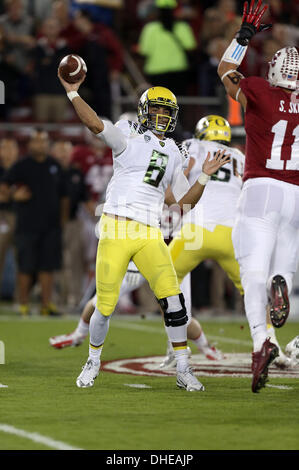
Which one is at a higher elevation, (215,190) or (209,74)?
(215,190)

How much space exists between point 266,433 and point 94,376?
1790 millimetres

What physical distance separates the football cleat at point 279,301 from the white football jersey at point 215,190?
5.76ft

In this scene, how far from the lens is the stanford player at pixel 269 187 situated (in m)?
6.11

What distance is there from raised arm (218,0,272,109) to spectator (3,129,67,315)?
213 inches

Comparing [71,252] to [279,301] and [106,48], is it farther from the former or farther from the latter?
[279,301]

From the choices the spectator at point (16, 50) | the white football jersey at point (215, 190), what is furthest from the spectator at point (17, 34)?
the white football jersey at point (215, 190)

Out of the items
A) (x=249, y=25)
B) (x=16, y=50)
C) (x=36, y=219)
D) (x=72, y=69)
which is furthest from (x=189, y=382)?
(x=16, y=50)

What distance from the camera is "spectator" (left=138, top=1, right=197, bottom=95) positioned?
13.5m

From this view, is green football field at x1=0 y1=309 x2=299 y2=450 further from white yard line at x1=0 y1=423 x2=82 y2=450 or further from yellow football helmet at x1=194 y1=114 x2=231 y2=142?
yellow football helmet at x1=194 y1=114 x2=231 y2=142

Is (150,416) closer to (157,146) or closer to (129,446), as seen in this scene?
(129,446)

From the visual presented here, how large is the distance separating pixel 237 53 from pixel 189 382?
2.11 meters

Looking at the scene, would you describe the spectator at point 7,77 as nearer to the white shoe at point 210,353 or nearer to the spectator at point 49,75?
the spectator at point 49,75

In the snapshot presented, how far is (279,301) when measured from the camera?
234 inches

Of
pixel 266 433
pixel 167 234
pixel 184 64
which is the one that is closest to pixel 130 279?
pixel 167 234
